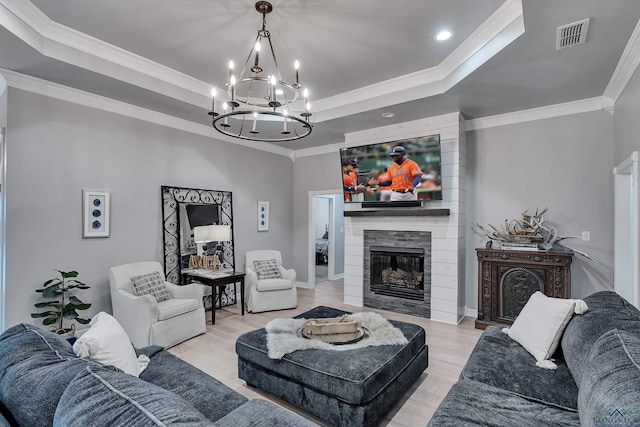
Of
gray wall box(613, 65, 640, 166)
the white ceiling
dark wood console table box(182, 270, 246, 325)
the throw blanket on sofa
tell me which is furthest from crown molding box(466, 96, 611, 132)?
dark wood console table box(182, 270, 246, 325)

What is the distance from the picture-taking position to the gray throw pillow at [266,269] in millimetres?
5031

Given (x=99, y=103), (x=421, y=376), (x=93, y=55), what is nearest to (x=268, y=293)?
(x=421, y=376)

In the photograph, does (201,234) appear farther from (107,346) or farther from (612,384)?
(612,384)

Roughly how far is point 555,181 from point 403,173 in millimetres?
1893

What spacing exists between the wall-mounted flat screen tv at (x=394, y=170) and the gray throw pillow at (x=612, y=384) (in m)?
3.03

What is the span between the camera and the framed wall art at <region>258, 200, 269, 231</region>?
584 centimetres

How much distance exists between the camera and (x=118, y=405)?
868 mm

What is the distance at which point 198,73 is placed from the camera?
3.78m

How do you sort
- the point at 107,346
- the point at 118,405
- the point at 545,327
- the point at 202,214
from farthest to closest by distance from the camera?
the point at 202,214, the point at 545,327, the point at 107,346, the point at 118,405

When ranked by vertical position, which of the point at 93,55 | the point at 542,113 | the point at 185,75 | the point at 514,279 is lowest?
the point at 514,279

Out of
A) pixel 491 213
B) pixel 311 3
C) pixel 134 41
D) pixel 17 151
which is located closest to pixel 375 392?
pixel 311 3

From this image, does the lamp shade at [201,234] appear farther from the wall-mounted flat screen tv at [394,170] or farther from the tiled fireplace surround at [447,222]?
the tiled fireplace surround at [447,222]

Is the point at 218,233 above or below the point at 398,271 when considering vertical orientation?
above

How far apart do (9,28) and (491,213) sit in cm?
543
